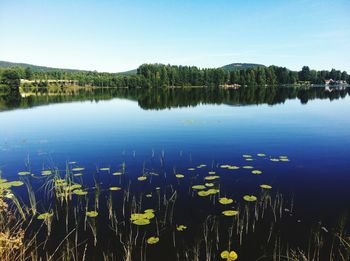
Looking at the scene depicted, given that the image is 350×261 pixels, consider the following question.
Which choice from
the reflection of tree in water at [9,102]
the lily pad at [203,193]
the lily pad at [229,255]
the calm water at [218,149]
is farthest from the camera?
the reflection of tree in water at [9,102]

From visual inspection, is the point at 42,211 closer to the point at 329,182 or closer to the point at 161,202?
the point at 161,202

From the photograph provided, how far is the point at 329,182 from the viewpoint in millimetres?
17781

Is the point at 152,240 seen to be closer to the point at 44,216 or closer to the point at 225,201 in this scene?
the point at 225,201

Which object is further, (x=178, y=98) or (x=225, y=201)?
(x=178, y=98)

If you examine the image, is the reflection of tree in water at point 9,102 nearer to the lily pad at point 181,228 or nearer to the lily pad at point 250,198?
the lily pad at point 250,198

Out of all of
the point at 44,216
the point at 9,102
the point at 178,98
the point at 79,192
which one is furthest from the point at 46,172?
the point at 178,98

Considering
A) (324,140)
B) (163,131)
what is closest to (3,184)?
(163,131)

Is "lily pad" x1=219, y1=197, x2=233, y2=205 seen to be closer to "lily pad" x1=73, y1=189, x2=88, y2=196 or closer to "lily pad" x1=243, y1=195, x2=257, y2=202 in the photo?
"lily pad" x1=243, y1=195, x2=257, y2=202

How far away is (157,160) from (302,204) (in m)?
10.7

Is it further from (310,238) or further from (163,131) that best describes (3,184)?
(163,131)

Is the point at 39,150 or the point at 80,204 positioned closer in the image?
the point at 80,204

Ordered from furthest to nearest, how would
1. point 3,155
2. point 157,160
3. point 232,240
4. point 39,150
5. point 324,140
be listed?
point 324,140 < point 39,150 < point 3,155 < point 157,160 < point 232,240

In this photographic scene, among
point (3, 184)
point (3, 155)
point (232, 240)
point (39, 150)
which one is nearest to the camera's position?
point (232, 240)

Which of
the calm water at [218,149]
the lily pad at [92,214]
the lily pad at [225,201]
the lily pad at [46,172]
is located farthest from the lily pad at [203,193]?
the lily pad at [46,172]
